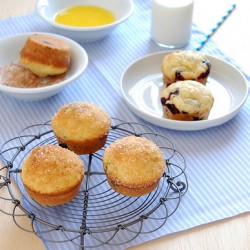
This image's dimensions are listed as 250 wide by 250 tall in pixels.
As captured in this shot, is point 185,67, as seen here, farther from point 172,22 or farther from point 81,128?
point 81,128

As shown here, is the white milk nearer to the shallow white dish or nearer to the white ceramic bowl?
the white ceramic bowl

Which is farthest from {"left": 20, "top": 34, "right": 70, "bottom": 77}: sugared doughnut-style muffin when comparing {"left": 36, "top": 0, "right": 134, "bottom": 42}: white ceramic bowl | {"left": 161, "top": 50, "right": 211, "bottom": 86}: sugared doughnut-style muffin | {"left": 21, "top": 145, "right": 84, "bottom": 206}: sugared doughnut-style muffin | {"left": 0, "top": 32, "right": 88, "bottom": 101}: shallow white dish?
{"left": 21, "top": 145, "right": 84, "bottom": 206}: sugared doughnut-style muffin

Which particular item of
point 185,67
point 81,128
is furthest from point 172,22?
point 81,128

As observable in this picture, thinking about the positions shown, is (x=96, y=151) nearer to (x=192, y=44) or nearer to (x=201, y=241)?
(x=201, y=241)

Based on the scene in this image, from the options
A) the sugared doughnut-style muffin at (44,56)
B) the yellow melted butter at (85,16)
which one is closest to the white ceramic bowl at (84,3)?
the yellow melted butter at (85,16)

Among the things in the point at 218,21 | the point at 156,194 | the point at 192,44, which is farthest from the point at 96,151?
the point at 218,21

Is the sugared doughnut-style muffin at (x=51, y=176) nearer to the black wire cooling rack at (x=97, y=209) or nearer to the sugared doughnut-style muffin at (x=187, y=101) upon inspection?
the black wire cooling rack at (x=97, y=209)
